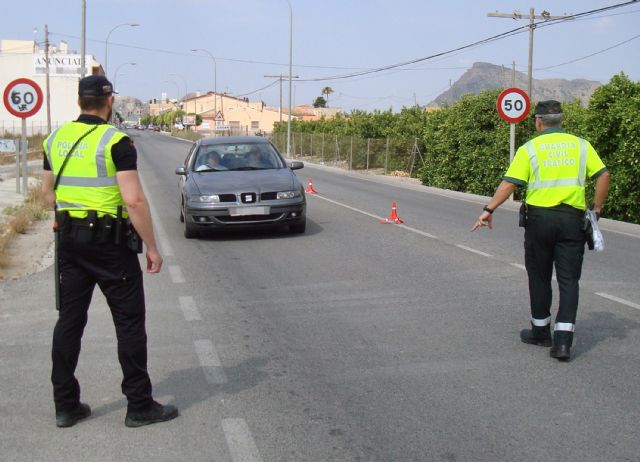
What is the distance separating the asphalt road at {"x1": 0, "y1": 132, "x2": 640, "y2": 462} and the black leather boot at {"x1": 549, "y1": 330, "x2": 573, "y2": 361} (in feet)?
0.31

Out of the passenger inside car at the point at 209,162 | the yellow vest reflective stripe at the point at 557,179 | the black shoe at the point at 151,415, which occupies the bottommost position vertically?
the black shoe at the point at 151,415

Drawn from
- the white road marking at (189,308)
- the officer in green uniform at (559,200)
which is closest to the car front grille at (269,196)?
the white road marking at (189,308)

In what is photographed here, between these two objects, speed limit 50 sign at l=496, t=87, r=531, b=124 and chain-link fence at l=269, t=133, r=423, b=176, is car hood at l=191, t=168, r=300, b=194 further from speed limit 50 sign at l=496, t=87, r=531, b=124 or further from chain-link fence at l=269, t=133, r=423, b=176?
chain-link fence at l=269, t=133, r=423, b=176

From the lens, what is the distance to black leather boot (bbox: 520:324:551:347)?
20.1ft

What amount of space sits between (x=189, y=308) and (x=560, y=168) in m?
3.75

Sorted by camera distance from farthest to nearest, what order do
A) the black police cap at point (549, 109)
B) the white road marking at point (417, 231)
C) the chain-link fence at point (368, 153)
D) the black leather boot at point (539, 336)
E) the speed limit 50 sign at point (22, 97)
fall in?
the chain-link fence at point (368, 153)
the speed limit 50 sign at point (22, 97)
the white road marking at point (417, 231)
the black leather boot at point (539, 336)
the black police cap at point (549, 109)

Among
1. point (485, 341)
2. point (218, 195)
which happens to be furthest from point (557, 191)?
point (218, 195)

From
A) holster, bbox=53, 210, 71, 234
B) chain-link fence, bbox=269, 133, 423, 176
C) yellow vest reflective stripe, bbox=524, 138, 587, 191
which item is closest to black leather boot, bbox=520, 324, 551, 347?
yellow vest reflective stripe, bbox=524, 138, 587, 191

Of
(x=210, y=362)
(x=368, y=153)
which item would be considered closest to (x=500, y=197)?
(x=210, y=362)

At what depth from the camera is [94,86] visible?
14.3 ft

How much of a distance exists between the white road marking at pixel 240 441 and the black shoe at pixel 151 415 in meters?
0.32

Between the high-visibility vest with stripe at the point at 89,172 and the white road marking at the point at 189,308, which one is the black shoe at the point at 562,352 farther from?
the high-visibility vest with stripe at the point at 89,172

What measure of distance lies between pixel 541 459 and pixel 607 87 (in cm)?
1467

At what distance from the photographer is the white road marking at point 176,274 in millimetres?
9102
